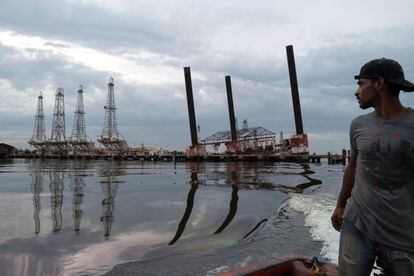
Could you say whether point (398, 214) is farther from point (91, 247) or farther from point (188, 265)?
point (91, 247)

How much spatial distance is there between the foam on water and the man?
4648mm

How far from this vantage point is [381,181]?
2514mm

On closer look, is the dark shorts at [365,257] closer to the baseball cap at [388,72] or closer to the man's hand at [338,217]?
the man's hand at [338,217]

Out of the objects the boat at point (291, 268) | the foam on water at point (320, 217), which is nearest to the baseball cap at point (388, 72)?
the boat at point (291, 268)

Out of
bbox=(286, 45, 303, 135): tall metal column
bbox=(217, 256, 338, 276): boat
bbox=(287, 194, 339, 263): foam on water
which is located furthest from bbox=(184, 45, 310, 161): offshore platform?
bbox=(217, 256, 338, 276): boat

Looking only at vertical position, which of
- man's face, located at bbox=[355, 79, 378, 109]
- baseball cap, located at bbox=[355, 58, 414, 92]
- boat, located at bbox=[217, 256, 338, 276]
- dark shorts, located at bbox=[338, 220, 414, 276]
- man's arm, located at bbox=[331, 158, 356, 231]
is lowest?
boat, located at bbox=[217, 256, 338, 276]

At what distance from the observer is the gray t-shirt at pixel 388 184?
244cm

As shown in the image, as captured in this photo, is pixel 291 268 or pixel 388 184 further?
pixel 291 268

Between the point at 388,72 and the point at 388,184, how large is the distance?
73cm

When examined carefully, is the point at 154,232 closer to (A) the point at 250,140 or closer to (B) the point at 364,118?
(B) the point at 364,118

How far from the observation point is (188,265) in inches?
255

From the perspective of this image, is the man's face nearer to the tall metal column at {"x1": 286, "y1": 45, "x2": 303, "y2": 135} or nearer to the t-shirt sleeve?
the t-shirt sleeve

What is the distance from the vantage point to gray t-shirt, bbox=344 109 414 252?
2438 mm

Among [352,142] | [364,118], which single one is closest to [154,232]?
[352,142]
